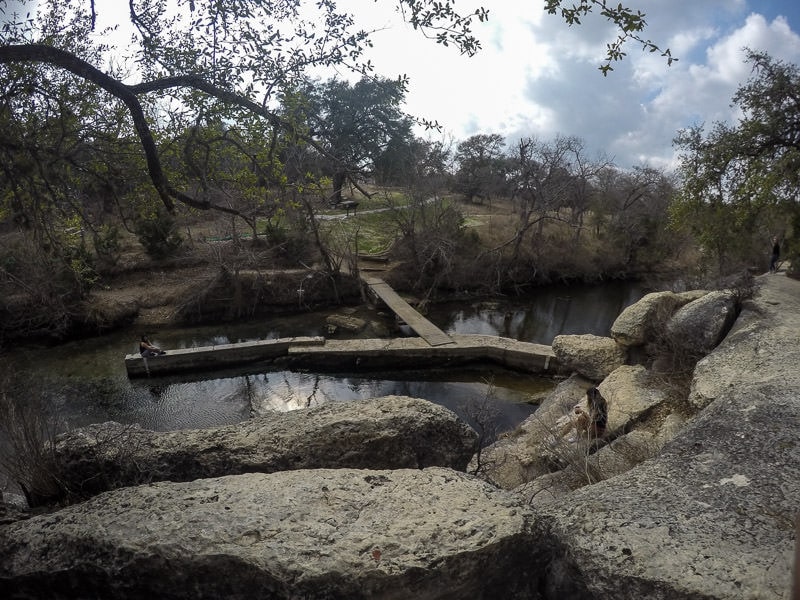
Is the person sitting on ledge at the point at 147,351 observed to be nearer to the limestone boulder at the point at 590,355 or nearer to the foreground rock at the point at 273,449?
the foreground rock at the point at 273,449

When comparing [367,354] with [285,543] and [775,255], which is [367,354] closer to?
[285,543]

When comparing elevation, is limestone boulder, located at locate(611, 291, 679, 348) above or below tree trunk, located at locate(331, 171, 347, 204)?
below

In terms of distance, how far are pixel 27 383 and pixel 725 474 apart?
16.4m

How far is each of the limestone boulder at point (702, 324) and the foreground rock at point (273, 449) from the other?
22.2 ft

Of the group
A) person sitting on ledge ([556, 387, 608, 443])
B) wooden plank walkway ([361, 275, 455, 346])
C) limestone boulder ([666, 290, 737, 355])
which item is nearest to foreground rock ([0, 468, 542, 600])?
person sitting on ledge ([556, 387, 608, 443])

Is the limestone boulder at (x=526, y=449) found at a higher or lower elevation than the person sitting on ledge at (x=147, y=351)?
lower

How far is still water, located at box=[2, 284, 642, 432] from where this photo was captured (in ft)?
42.4

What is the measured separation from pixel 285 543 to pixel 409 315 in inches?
629

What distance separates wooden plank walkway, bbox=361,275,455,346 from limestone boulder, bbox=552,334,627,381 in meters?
4.05

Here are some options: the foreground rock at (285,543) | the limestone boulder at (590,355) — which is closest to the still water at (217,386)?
the limestone boulder at (590,355)

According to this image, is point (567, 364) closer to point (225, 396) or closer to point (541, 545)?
point (225, 396)

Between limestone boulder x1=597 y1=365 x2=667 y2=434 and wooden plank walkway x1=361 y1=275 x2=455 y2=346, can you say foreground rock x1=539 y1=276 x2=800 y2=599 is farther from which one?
wooden plank walkway x1=361 y1=275 x2=455 y2=346

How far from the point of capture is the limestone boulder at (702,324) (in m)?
9.84

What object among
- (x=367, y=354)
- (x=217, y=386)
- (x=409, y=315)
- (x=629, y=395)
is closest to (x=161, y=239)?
(x=217, y=386)
